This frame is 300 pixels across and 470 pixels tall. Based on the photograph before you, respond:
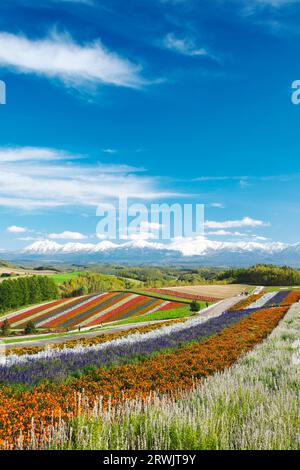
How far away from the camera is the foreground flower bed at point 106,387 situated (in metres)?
5.88

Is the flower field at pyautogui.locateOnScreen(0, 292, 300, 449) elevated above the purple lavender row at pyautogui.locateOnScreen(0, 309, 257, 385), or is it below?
above

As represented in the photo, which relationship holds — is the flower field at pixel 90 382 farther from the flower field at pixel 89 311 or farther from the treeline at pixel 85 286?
the treeline at pixel 85 286

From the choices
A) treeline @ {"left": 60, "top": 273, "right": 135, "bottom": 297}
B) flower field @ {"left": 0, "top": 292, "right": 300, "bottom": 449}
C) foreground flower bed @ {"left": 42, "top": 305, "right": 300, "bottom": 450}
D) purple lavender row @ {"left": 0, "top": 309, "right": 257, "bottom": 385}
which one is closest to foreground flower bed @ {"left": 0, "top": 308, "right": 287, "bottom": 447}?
flower field @ {"left": 0, "top": 292, "right": 300, "bottom": 449}

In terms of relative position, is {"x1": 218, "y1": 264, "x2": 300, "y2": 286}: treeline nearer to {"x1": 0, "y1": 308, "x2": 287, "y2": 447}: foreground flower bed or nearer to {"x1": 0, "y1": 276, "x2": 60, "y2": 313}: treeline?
{"x1": 0, "y1": 276, "x2": 60, "y2": 313}: treeline

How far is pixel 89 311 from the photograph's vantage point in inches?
2265

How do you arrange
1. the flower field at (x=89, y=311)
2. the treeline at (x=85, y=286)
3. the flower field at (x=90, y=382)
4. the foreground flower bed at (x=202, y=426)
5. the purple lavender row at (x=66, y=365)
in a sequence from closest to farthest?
the foreground flower bed at (x=202, y=426), the flower field at (x=90, y=382), the purple lavender row at (x=66, y=365), the flower field at (x=89, y=311), the treeline at (x=85, y=286)

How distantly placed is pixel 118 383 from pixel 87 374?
2068 millimetres

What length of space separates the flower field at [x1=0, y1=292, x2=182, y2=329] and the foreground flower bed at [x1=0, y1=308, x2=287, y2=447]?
38.7 meters

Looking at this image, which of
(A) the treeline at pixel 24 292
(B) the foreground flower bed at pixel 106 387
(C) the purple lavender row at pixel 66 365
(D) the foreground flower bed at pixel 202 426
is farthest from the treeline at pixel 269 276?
(D) the foreground flower bed at pixel 202 426

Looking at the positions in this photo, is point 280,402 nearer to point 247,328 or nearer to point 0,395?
point 0,395

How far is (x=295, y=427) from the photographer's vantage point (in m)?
4.88

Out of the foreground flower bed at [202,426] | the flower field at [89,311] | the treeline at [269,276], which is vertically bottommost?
the flower field at [89,311]

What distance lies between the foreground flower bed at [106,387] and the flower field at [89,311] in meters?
38.7

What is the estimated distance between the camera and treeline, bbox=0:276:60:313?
7912 cm
